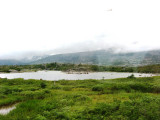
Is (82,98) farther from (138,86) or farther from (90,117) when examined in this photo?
(138,86)

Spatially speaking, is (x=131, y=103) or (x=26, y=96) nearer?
(x=131, y=103)

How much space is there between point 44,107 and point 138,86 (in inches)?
542

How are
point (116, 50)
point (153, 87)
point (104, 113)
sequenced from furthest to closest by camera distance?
point (116, 50) < point (153, 87) < point (104, 113)

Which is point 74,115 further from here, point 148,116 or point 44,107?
point 148,116

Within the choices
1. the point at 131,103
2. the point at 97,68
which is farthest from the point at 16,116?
the point at 97,68

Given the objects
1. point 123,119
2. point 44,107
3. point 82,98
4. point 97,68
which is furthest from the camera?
point 97,68

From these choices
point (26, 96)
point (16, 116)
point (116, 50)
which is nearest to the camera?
point (16, 116)

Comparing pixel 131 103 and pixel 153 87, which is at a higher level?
pixel 131 103

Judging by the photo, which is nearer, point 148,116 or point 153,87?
point 148,116

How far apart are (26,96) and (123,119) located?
10.9 m

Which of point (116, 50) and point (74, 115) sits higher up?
point (116, 50)

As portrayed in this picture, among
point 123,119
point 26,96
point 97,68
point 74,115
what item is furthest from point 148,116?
point 97,68

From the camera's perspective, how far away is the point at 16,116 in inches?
301

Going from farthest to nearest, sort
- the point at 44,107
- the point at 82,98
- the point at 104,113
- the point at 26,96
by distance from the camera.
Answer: the point at 26,96 < the point at 82,98 < the point at 44,107 < the point at 104,113
